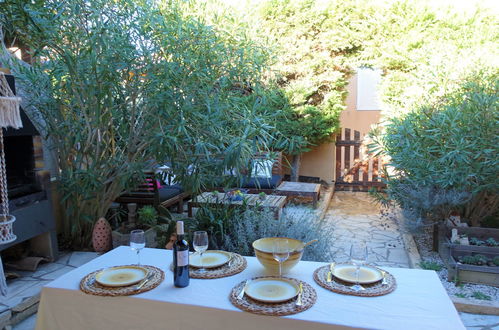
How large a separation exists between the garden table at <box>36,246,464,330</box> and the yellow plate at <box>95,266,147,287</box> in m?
0.10

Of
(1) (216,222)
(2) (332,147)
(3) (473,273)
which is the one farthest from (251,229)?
(2) (332,147)

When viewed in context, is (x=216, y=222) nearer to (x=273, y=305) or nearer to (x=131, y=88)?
(x=131, y=88)

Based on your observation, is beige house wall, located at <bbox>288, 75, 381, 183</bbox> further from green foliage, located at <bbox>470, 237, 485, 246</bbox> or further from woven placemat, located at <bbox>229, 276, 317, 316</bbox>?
woven placemat, located at <bbox>229, 276, 317, 316</bbox>

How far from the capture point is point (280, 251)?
195cm

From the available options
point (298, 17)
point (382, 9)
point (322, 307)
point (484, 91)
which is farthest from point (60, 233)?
point (382, 9)

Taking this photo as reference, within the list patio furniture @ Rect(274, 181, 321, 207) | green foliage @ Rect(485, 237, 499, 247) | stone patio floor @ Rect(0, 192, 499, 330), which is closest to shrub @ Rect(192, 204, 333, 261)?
stone patio floor @ Rect(0, 192, 499, 330)

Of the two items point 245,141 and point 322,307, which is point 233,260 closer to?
point 322,307

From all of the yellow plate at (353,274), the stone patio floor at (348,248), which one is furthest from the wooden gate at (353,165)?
the yellow plate at (353,274)

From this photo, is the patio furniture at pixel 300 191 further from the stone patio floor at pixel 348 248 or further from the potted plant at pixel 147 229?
the potted plant at pixel 147 229

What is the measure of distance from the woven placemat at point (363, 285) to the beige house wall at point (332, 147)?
7379mm

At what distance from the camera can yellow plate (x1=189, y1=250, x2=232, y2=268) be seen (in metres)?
2.08

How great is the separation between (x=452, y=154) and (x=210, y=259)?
10.3ft

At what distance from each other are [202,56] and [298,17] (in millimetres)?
5584

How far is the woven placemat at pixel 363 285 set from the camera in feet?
5.74
